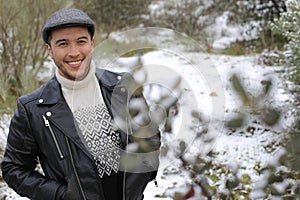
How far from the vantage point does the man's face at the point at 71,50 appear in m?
1.61

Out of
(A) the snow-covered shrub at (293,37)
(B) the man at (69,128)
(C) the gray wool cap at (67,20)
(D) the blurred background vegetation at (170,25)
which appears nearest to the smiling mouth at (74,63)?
(B) the man at (69,128)

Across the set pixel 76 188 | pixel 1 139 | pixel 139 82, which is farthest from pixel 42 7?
pixel 139 82

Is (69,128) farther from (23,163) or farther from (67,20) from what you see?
(67,20)

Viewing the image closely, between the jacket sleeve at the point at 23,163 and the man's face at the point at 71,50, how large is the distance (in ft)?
0.76

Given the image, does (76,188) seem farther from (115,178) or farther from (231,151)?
(231,151)

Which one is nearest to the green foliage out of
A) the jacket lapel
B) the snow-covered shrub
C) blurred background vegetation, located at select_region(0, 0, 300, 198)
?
blurred background vegetation, located at select_region(0, 0, 300, 198)

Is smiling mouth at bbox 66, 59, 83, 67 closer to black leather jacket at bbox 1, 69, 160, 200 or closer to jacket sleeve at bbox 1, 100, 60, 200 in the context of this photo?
black leather jacket at bbox 1, 69, 160, 200

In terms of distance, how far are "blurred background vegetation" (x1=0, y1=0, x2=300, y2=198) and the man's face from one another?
2.36ft

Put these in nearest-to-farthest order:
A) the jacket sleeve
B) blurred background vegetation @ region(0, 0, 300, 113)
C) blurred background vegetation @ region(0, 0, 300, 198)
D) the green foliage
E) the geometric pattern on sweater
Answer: the geometric pattern on sweater < the jacket sleeve < blurred background vegetation @ region(0, 0, 300, 198) < blurred background vegetation @ region(0, 0, 300, 113) < the green foliage

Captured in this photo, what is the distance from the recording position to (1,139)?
524 centimetres

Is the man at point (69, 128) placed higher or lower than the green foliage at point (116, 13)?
lower

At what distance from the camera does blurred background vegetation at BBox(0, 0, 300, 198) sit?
5.37 m

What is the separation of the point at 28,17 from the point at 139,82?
6.89m

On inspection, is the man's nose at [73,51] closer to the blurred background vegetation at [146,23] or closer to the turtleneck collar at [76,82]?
the turtleneck collar at [76,82]
